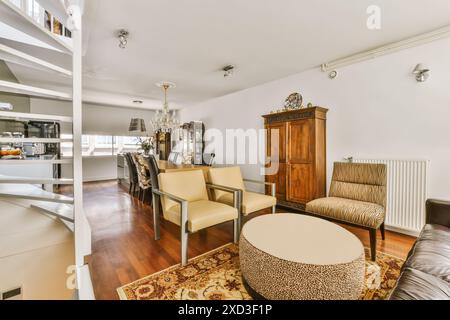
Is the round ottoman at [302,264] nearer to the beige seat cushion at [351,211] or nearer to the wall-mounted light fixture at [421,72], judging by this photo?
the beige seat cushion at [351,211]

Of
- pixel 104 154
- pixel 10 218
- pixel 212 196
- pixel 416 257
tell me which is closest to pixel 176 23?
pixel 212 196

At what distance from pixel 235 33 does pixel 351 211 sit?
8.01 ft

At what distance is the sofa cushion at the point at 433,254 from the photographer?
3.63ft

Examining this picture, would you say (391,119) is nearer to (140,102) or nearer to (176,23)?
(176,23)

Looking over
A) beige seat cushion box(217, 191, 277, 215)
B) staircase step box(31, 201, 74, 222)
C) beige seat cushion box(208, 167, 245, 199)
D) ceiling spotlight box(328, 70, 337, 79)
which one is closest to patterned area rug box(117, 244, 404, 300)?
beige seat cushion box(217, 191, 277, 215)

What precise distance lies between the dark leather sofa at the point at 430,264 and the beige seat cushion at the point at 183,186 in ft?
6.48

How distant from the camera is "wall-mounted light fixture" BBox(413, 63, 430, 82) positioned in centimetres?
238

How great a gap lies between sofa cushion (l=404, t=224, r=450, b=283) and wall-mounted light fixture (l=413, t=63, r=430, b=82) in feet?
6.08

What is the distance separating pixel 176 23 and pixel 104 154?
235 inches

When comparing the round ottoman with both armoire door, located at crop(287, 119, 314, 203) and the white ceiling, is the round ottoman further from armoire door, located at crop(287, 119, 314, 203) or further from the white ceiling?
the white ceiling

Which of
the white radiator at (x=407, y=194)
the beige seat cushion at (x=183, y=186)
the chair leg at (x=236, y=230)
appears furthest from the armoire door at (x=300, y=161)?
the beige seat cushion at (x=183, y=186)

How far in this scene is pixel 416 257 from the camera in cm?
125
